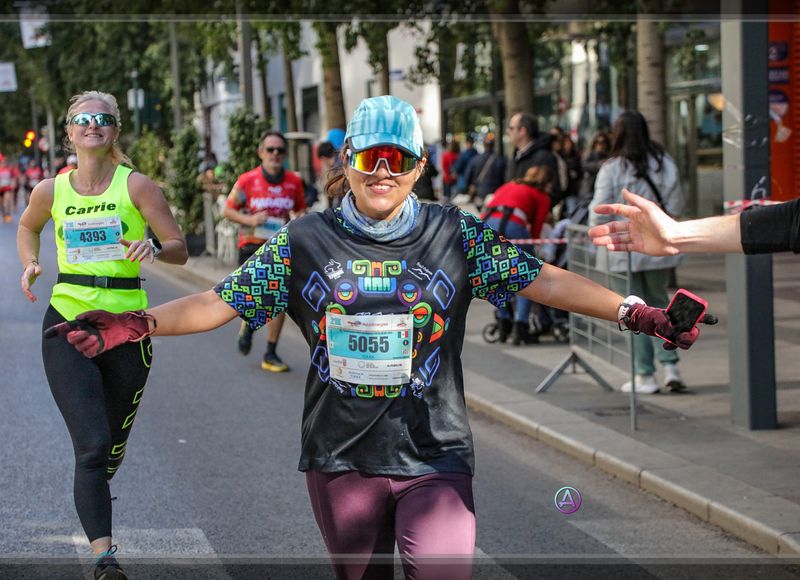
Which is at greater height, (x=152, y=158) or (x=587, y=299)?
(x=152, y=158)

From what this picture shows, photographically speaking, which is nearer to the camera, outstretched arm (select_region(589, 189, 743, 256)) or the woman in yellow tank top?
outstretched arm (select_region(589, 189, 743, 256))

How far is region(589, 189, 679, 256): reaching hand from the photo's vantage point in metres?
3.60

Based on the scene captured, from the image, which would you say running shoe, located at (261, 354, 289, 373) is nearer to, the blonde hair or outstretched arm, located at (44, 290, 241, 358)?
the blonde hair

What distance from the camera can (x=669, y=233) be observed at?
11.8 ft

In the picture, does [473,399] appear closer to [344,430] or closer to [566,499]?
[566,499]

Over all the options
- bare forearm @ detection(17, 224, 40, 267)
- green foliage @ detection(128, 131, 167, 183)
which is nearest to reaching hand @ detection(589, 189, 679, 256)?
bare forearm @ detection(17, 224, 40, 267)

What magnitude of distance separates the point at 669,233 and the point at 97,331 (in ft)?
4.89

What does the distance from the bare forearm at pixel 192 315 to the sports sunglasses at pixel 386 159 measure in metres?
0.53

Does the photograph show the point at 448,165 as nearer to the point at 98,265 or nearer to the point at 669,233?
the point at 98,265

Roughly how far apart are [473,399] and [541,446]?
1.35 meters

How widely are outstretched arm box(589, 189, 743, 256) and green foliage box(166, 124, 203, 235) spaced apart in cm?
1995

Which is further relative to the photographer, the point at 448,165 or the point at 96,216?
the point at 448,165

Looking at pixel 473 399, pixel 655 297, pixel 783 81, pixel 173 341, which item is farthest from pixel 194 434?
pixel 783 81

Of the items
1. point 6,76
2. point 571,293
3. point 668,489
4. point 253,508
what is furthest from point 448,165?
point 571,293
